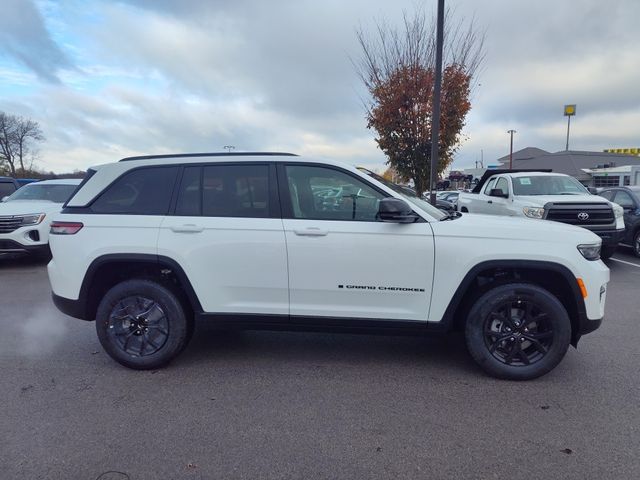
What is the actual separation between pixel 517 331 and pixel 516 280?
1.39ft

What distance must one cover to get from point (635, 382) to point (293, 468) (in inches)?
117

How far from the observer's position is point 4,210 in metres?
8.67

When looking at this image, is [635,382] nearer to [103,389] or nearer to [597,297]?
[597,297]

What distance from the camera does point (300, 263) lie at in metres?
3.71

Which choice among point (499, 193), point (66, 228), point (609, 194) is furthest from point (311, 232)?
point (609, 194)

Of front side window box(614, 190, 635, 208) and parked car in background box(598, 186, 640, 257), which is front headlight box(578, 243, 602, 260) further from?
front side window box(614, 190, 635, 208)

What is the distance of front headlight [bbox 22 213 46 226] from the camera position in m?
8.69

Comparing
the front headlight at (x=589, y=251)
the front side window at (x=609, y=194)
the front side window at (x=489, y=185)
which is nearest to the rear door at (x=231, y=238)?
the front headlight at (x=589, y=251)

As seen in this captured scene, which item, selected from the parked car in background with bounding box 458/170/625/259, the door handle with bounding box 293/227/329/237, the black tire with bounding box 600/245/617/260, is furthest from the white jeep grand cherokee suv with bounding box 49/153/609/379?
the black tire with bounding box 600/245/617/260

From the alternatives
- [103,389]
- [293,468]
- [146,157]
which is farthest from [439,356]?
[146,157]

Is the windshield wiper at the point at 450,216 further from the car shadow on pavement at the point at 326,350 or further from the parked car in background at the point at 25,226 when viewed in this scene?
the parked car in background at the point at 25,226

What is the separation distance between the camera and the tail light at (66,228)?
3922 millimetres

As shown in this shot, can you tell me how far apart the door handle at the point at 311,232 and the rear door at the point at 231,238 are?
6.1 inches

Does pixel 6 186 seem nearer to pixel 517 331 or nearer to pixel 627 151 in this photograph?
pixel 517 331
